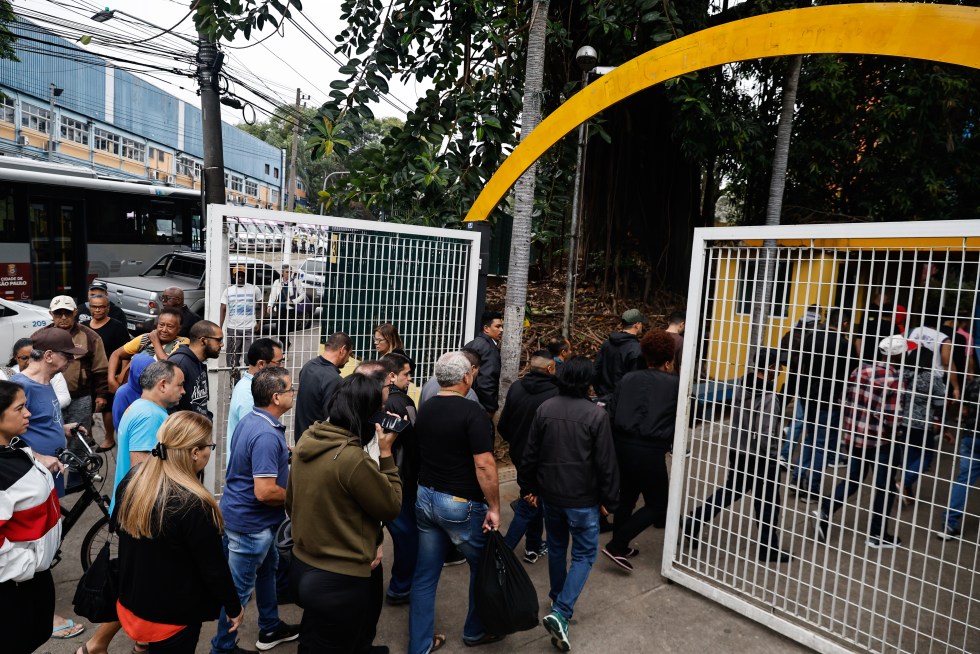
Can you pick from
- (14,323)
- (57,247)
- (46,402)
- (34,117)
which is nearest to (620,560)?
(46,402)

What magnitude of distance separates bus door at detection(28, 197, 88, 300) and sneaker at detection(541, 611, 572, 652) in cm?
1292

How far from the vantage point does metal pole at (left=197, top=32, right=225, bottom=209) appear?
1046cm

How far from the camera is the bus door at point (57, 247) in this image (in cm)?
1234

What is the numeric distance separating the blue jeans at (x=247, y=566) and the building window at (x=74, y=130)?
3346cm

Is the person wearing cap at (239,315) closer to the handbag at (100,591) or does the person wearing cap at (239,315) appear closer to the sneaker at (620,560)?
the handbag at (100,591)

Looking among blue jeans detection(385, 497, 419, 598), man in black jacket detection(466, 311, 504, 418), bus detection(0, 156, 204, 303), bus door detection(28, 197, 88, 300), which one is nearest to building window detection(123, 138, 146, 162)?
bus detection(0, 156, 204, 303)

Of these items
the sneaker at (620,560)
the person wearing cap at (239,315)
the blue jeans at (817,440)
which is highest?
the person wearing cap at (239,315)

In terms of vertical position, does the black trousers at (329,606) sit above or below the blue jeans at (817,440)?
below

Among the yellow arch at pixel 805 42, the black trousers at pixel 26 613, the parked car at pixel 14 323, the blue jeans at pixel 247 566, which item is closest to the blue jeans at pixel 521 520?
the blue jeans at pixel 247 566

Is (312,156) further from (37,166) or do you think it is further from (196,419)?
(37,166)

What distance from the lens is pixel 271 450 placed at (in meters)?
3.04

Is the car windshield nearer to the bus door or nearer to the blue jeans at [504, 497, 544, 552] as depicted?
the blue jeans at [504, 497, 544, 552]

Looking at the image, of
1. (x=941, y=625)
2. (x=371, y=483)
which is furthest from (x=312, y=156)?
(x=941, y=625)

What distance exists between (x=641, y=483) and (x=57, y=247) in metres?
13.2
